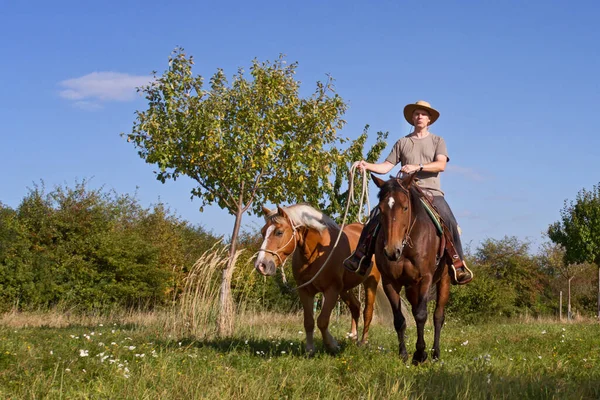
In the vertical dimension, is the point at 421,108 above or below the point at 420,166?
above

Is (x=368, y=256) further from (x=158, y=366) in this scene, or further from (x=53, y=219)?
(x=53, y=219)

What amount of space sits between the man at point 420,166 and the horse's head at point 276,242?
2.65ft

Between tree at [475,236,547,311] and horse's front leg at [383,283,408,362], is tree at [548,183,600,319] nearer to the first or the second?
tree at [475,236,547,311]

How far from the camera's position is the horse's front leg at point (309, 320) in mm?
7871

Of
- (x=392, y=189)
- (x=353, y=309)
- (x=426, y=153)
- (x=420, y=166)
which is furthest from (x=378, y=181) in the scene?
(x=353, y=309)

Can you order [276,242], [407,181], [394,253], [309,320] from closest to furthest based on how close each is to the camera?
1. [394,253]
2. [407,181]
3. [276,242]
4. [309,320]

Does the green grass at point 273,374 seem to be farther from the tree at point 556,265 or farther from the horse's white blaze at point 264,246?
the tree at point 556,265

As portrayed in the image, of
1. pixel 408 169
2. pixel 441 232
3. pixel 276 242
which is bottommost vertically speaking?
pixel 276 242

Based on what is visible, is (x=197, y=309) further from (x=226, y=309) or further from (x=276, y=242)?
(x=276, y=242)

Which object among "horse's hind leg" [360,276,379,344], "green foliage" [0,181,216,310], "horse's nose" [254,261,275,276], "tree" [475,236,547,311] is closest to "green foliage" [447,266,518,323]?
"tree" [475,236,547,311]

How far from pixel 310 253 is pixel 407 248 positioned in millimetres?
1708

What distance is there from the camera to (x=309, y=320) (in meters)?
8.01

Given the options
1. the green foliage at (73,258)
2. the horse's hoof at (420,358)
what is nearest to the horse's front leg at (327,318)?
the horse's hoof at (420,358)

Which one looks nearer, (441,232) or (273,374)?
(273,374)
